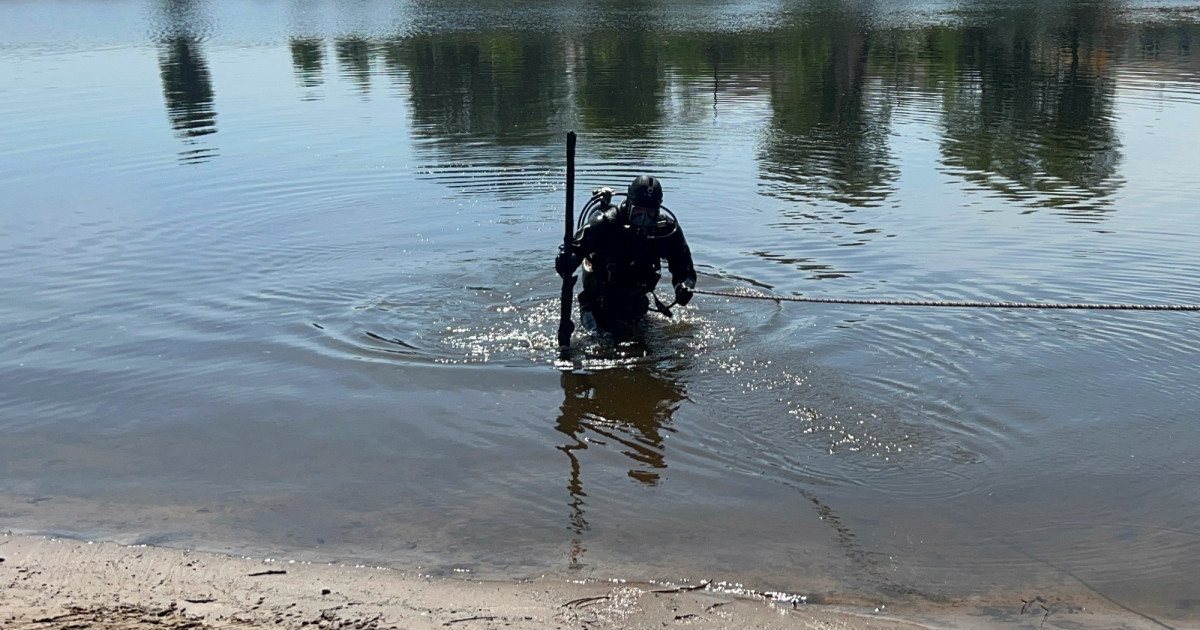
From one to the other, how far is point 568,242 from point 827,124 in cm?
1317

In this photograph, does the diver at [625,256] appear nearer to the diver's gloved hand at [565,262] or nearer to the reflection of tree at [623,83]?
the diver's gloved hand at [565,262]

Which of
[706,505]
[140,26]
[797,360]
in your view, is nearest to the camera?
[706,505]

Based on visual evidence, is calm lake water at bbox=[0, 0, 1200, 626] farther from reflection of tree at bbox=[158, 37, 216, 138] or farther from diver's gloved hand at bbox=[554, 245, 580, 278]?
diver's gloved hand at bbox=[554, 245, 580, 278]

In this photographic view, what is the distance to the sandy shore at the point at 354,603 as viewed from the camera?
4.87 m

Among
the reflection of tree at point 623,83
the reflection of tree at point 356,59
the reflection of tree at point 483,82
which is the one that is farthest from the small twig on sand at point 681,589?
the reflection of tree at point 356,59

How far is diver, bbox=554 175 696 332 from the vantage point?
8.92m

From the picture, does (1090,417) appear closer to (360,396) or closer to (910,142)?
(360,396)

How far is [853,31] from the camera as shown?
117 feet

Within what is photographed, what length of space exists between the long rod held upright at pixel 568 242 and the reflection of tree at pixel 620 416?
0.45 metres

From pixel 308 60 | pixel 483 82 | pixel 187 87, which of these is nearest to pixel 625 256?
pixel 483 82

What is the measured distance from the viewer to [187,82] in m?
26.6

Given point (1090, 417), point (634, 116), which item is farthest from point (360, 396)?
point (634, 116)

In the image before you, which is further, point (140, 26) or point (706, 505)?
point (140, 26)

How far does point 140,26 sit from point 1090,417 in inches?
1660
